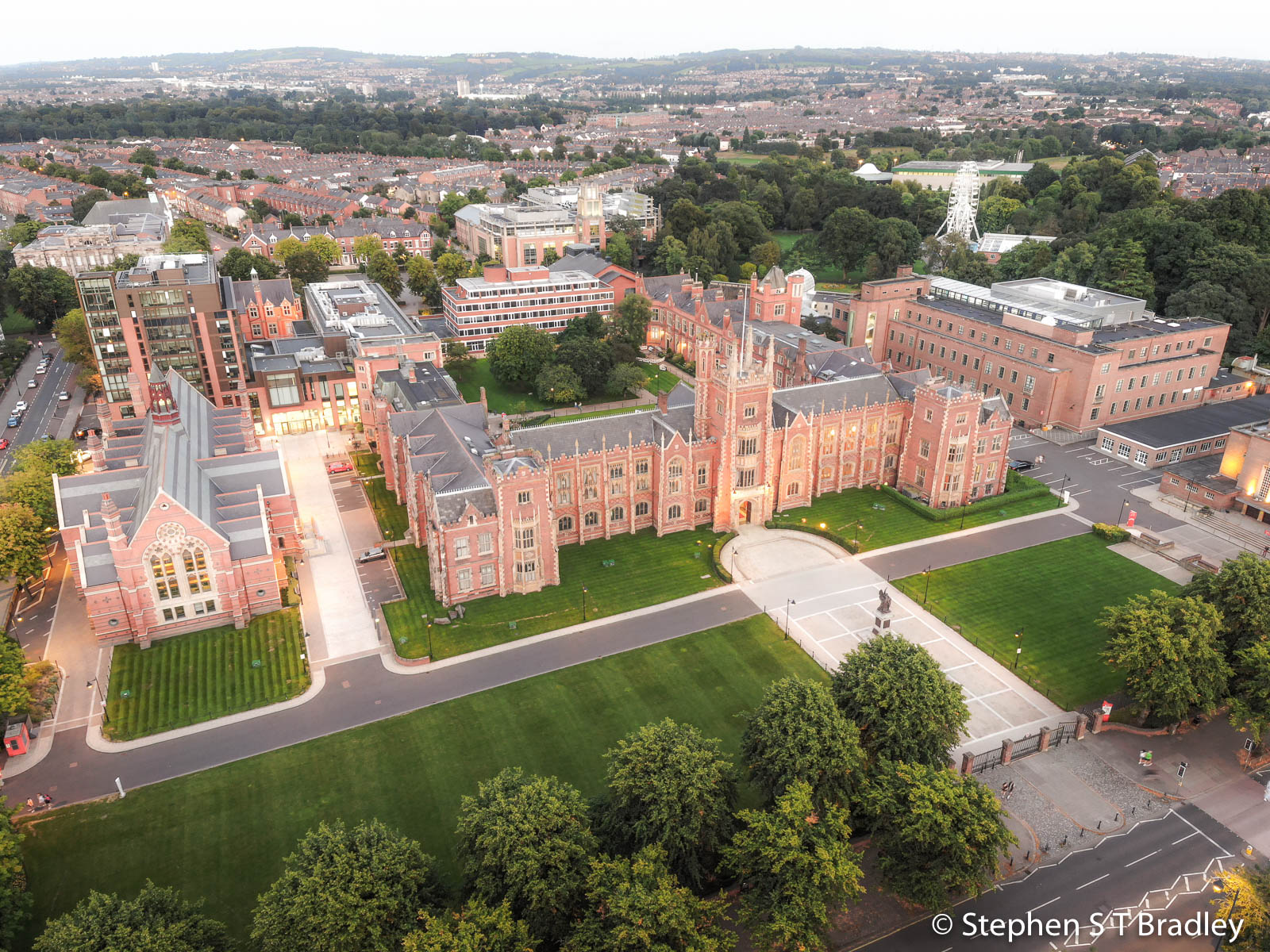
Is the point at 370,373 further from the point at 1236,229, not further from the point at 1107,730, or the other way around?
the point at 1236,229

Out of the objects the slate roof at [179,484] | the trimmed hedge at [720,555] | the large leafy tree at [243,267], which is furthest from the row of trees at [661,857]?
the large leafy tree at [243,267]

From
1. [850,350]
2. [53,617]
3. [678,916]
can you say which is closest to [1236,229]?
[850,350]

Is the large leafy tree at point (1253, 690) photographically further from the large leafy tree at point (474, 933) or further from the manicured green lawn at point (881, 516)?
the large leafy tree at point (474, 933)

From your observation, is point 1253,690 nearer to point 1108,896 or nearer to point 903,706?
point 1108,896

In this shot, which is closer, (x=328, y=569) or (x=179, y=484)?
(x=179, y=484)

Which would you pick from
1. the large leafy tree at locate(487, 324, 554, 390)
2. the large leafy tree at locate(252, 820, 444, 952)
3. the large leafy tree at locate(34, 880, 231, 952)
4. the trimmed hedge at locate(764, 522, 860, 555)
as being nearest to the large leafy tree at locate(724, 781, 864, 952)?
the large leafy tree at locate(252, 820, 444, 952)

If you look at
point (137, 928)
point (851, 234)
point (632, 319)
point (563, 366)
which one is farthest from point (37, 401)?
point (851, 234)
